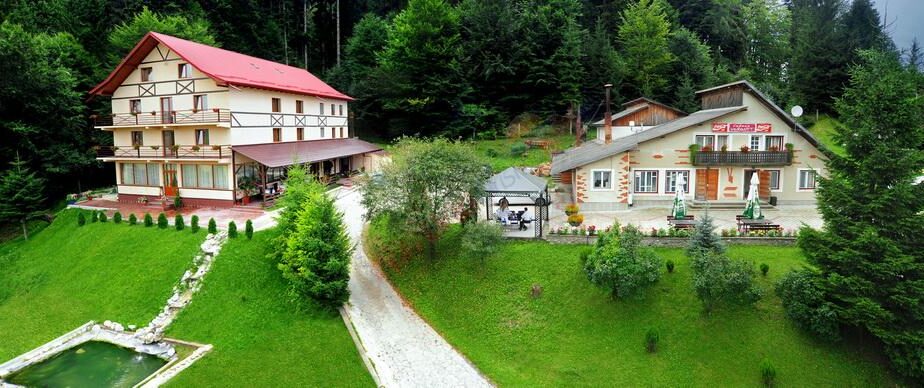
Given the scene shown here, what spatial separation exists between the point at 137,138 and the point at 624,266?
1181 inches

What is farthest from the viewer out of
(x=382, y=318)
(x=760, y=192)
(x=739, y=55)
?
(x=739, y=55)

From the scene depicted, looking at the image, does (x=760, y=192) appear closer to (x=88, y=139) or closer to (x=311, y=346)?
(x=311, y=346)

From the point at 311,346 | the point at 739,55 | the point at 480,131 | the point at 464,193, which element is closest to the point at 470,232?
the point at 464,193

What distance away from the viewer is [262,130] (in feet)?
100

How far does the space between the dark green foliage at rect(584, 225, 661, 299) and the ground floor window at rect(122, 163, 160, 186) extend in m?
26.7

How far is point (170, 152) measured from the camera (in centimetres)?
2925

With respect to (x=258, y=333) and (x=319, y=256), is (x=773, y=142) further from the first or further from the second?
(x=258, y=333)

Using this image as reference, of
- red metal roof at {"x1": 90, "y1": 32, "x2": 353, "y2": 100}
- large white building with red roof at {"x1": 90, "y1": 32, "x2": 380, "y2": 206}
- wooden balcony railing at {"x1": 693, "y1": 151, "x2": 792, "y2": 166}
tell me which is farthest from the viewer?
large white building with red roof at {"x1": 90, "y1": 32, "x2": 380, "y2": 206}

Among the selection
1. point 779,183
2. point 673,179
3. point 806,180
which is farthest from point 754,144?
point 673,179

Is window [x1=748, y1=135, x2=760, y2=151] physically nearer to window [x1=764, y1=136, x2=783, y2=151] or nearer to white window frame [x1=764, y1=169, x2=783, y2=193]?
window [x1=764, y1=136, x2=783, y2=151]

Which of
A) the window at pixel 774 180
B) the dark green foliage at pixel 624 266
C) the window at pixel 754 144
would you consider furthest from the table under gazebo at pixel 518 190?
the window at pixel 774 180

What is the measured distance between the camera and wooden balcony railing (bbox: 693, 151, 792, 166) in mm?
25672

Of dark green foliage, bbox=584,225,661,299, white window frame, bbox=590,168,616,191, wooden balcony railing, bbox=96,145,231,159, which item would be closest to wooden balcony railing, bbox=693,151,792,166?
white window frame, bbox=590,168,616,191

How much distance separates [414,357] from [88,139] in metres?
33.2
